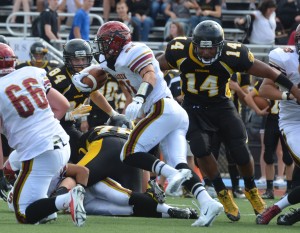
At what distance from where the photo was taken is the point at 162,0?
1739 centimetres

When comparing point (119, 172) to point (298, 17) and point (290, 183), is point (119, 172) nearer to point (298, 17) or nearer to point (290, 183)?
point (290, 183)

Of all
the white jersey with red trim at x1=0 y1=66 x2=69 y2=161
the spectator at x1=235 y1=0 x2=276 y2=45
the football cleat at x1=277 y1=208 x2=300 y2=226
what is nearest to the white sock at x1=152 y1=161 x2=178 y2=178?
the white jersey with red trim at x1=0 y1=66 x2=69 y2=161

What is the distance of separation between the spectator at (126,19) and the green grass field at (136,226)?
761cm

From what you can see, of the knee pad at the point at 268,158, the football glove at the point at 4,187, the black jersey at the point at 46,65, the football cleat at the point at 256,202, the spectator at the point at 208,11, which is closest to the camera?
the football cleat at the point at 256,202

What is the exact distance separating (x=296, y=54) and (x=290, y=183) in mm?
3925

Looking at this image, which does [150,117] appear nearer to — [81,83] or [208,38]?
[81,83]

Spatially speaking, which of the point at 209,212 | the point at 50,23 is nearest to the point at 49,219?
the point at 209,212

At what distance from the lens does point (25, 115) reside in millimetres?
7328

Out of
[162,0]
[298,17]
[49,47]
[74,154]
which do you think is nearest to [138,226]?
[74,154]

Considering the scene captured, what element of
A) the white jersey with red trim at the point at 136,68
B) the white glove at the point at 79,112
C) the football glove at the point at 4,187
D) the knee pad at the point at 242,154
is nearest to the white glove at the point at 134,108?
the white jersey with red trim at the point at 136,68

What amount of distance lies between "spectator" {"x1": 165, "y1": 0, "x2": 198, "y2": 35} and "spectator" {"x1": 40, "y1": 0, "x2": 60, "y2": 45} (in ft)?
6.01

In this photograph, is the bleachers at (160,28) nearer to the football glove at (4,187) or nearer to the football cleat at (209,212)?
the football glove at (4,187)

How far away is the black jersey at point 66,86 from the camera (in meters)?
9.96

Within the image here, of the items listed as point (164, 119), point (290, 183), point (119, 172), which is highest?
point (164, 119)
